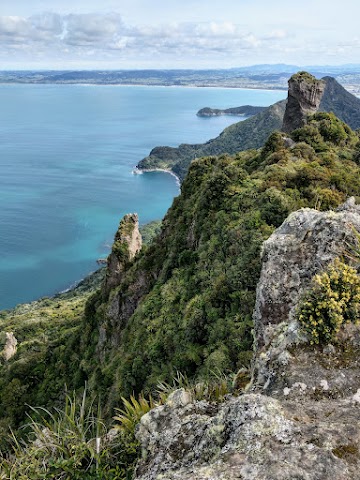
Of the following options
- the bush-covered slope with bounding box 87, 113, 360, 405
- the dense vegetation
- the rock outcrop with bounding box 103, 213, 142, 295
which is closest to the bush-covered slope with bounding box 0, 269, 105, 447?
the dense vegetation

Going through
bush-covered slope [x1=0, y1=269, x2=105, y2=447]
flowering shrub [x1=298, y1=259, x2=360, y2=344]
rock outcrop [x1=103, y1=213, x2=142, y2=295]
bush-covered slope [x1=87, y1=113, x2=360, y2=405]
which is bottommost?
bush-covered slope [x1=0, y1=269, x2=105, y2=447]

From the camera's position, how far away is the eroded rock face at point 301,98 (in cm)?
4997

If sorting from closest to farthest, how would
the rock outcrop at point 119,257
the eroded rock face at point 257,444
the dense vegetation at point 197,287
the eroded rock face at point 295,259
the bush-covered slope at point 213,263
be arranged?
1. the eroded rock face at point 257,444
2. the eroded rock face at point 295,259
3. the bush-covered slope at point 213,263
4. the dense vegetation at point 197,287
5. the rock outcrop at point 119,257

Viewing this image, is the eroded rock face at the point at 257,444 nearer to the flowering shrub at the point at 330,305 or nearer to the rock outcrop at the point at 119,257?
the flowering shrub at the point at 330,305

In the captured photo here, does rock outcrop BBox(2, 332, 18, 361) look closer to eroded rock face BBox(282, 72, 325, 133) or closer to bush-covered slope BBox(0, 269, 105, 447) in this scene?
bush-covered slope BBox(0, 269, 105, 447)

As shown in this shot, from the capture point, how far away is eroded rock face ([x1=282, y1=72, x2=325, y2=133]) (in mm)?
49969

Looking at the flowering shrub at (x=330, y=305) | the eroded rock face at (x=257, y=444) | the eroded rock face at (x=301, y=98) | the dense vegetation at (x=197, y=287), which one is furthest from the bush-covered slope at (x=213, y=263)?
the eroded rock face at (x=301, y=98)

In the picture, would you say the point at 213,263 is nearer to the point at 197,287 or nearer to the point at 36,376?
the point at 197,287

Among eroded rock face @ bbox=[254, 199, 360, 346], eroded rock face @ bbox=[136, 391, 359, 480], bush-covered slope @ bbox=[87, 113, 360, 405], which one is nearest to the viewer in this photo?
eroded rock face @ bbox=[136, 391, 359, 480]

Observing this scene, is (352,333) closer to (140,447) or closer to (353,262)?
(353,262)

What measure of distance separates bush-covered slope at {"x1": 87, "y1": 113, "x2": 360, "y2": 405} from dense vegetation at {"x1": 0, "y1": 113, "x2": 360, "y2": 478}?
0.07 m

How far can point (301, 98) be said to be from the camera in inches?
1992

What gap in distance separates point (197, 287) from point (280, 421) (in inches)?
783

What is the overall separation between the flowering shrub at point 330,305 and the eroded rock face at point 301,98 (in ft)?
155
